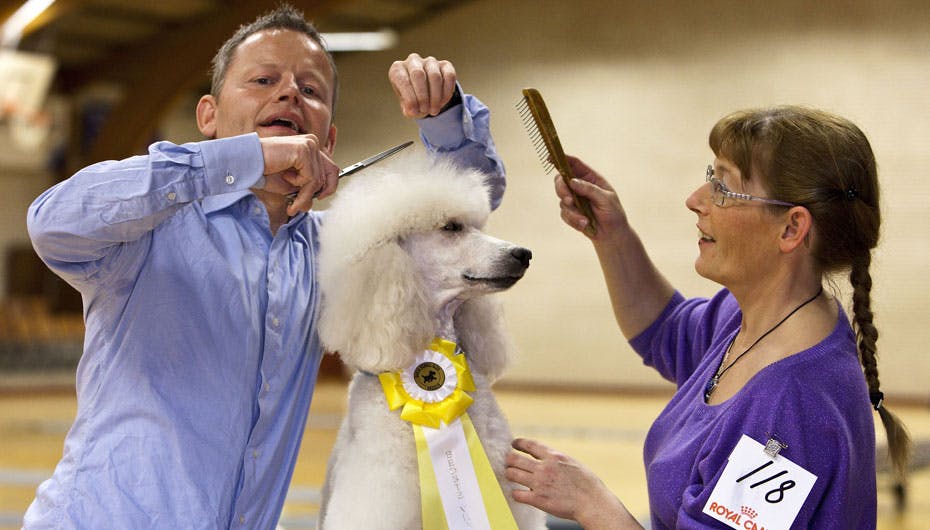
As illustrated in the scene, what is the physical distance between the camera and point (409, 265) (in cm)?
154

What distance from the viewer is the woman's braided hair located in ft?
4.59

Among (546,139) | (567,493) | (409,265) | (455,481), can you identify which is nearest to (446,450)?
(455,481)

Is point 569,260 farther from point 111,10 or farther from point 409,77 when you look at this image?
point 409,77

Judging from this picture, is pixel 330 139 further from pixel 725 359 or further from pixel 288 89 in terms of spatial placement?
pixel 725 359

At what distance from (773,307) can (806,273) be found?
0.07 meters

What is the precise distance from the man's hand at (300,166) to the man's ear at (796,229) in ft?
2.17

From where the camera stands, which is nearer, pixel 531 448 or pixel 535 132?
pixel 531 448

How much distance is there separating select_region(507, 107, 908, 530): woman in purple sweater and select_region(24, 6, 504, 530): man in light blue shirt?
41cm

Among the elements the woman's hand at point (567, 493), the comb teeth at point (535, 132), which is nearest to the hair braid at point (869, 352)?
the woman's hand at point (567, 493)

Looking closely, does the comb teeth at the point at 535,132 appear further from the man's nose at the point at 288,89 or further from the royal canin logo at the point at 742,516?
the royal canin logo at the point at 742,516

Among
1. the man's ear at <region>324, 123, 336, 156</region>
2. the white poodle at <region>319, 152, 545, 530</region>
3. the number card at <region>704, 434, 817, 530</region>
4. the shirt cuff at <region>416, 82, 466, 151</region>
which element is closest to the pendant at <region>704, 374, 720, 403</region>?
the number card at <region>704, 434, 817, 530</region>

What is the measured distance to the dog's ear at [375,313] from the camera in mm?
1458

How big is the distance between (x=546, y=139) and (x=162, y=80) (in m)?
9.24

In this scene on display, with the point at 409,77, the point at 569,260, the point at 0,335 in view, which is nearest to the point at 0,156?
the point at 0,335
